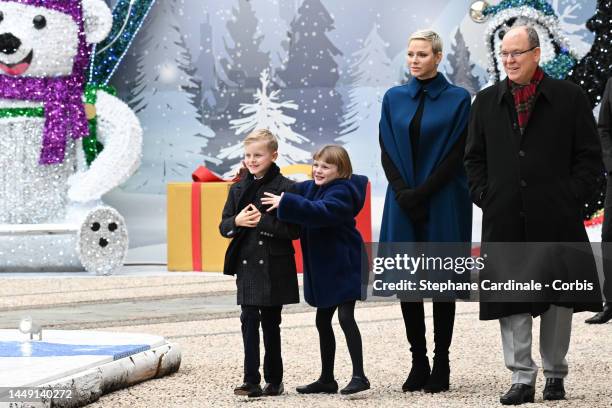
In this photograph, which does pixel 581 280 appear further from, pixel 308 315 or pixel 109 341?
pixel 308 315

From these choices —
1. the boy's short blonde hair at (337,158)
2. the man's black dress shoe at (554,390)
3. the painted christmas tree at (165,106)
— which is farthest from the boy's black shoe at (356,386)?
the painted christmas tree at (165,106)

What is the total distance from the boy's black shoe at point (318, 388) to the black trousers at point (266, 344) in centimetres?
9

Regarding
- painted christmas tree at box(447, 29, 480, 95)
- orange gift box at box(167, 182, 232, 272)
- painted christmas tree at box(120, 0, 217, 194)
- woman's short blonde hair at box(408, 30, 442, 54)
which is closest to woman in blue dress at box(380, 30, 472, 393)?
woman's short blonde hair at box(408, 30, 442, 54)

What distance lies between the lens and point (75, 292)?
7715 mm

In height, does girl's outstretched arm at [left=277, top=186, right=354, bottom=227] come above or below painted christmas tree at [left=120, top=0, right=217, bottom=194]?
below

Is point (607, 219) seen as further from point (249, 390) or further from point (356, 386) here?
point (249, 390)

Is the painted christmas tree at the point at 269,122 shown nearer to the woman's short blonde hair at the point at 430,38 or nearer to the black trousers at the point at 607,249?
the black trousers at the point at 607,249

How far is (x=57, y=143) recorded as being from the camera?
9.04 meters

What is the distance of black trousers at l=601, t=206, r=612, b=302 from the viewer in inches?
213

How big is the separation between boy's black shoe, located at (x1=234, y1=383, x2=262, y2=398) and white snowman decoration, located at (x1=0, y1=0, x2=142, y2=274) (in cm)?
537

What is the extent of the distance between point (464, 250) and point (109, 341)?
4.57 feet

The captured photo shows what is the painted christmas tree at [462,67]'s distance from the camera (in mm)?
9586

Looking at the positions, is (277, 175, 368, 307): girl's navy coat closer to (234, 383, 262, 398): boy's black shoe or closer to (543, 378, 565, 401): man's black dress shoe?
(234, 383, 262, 398): boy's black shoe

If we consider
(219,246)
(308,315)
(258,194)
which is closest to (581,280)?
(258,194)
